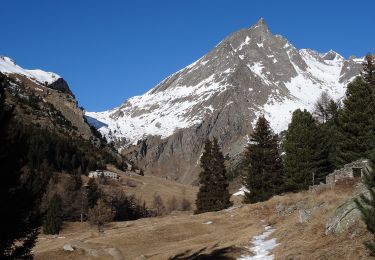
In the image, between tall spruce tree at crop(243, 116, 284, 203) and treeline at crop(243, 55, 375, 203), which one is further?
tall spruce tree at crop(243, 116, 284, 203)

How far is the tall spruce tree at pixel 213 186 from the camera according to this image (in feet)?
243

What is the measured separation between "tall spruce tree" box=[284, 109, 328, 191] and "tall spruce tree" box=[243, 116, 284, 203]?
3.12m

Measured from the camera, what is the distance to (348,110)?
5362cm

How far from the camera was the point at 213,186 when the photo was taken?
75938 mm

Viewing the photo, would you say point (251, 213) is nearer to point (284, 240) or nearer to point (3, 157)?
point (284, 240)

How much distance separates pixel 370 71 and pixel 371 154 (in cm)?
6962

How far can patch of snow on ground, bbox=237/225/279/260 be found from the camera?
89.8 feet

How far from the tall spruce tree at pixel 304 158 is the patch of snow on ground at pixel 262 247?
A: 78.9 ft

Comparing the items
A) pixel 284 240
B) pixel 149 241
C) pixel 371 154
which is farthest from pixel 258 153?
pixel 371 154

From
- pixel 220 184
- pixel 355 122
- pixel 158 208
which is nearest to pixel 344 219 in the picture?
pixel 355 122

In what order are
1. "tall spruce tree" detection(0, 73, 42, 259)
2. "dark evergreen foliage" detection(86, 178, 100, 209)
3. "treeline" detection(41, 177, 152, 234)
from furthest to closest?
"dark evergreen foliage" detection(86, 178, 100, 209)
"treeline" detection(41, 177, 152, 234)
"tall spruce tree" detection(0, 73, 42, 259)

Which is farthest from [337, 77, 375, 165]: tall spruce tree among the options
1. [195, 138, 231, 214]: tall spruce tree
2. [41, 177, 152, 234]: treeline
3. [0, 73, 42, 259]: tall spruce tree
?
[41, 177, 152, 234]: treeline

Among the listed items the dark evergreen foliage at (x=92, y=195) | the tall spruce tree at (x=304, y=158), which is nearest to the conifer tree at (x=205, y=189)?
the tall spruce tree at (x=304, y=158)

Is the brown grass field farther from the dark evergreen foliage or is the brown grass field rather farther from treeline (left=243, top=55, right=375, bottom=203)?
the dark evergreen foliage
